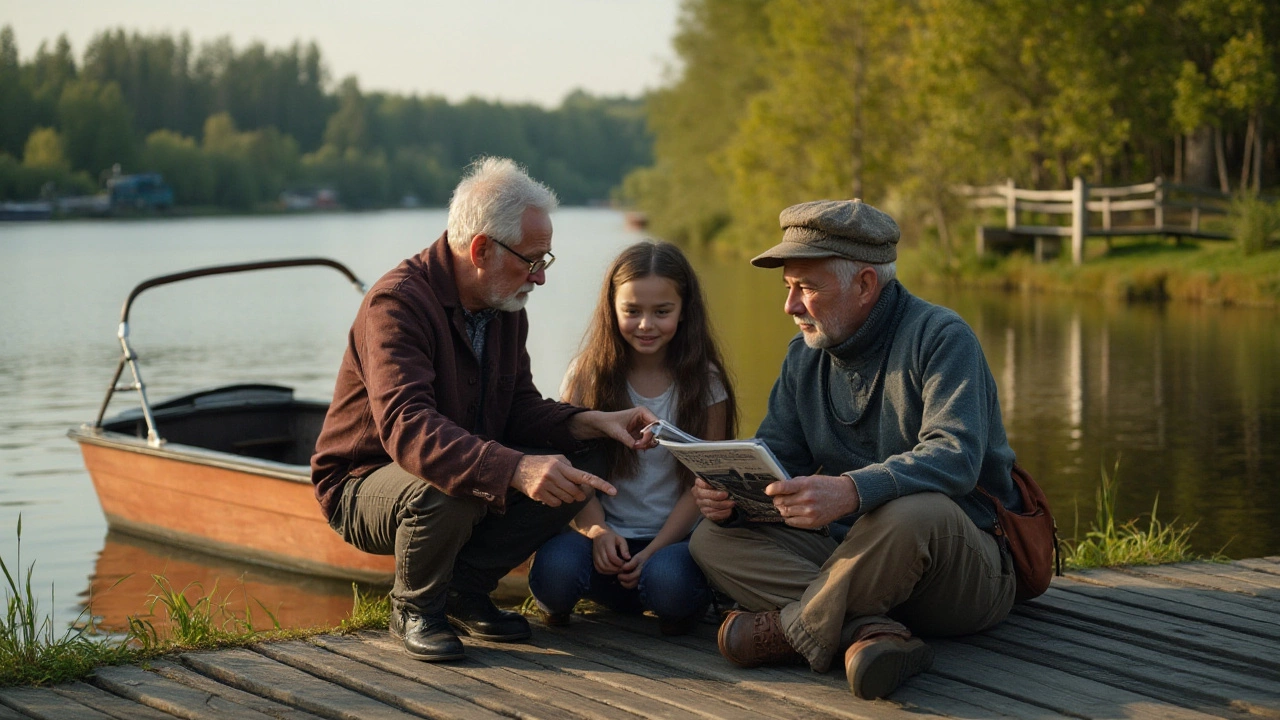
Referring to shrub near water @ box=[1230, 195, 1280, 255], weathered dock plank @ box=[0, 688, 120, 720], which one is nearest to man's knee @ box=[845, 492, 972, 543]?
weathered dock plank @ box=[0, 688, 120, 720]

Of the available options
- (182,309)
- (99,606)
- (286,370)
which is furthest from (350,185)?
(99,606)

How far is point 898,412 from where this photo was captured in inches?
140

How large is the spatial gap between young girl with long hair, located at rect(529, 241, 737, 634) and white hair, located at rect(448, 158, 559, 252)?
0.57 metres

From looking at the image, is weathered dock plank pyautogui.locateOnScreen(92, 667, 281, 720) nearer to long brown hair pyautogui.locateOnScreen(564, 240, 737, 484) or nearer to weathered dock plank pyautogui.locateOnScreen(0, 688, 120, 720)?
weathered dock plank pyautogui.locateOnScreen(0, 688, 120, 720)

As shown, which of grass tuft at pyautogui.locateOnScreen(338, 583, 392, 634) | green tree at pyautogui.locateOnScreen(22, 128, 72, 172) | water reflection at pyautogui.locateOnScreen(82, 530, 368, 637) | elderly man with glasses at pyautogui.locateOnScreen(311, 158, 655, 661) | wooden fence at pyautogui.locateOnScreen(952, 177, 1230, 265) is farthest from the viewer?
green tree at pyautogui.locateOnScreen(22, 128, 72, 172)

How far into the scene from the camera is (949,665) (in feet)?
11.6

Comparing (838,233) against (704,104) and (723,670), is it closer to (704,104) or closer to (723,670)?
(723,670)

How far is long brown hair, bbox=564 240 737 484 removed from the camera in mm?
4332

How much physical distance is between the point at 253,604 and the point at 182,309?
18.4 m

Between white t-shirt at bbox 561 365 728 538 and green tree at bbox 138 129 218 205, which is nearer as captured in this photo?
white t-shirt at bbox 561 365 728 538

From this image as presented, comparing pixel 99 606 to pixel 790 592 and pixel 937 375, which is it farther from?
pixel 937 375

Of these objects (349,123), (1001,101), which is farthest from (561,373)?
(349,123)

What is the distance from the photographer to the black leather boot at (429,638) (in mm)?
3629

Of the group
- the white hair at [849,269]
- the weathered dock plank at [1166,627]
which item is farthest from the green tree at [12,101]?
the weathered dock plank at [1166,627]
